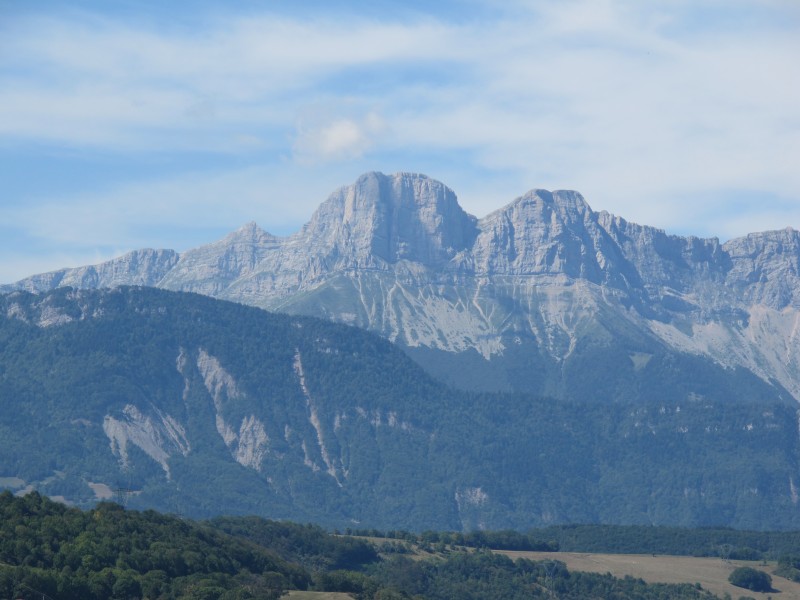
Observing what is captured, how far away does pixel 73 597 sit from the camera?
656 feet

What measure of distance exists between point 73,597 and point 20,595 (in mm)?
10185

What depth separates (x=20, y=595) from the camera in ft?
626
